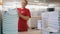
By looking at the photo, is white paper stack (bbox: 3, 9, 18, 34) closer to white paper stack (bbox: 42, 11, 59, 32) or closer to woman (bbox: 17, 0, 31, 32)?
woman (bbox: 17, 0, 31, 32)

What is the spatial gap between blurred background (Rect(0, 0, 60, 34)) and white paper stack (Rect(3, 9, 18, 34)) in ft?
0.16

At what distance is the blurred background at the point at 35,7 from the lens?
1.01 meters

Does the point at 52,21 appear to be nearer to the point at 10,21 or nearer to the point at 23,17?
the point at 23,17

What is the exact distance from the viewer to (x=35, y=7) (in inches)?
40.9

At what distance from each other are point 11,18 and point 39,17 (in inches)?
10.1

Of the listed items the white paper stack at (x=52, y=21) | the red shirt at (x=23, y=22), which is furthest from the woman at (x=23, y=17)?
the white paper stack at (x=52, y=21)

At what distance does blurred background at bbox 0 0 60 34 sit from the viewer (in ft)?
3.33

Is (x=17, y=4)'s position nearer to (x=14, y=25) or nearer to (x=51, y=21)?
(x=14, y=25)

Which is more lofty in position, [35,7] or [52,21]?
[35,7]

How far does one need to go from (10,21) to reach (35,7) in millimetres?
261

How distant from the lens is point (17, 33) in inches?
40.0

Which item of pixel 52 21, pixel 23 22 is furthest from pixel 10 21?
pixel 52 21

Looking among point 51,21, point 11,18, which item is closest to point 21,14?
point 11,18

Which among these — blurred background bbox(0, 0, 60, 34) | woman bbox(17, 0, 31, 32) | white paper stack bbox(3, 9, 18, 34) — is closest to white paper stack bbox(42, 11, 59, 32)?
blurred background bbox(0, 0, 60, 34)
